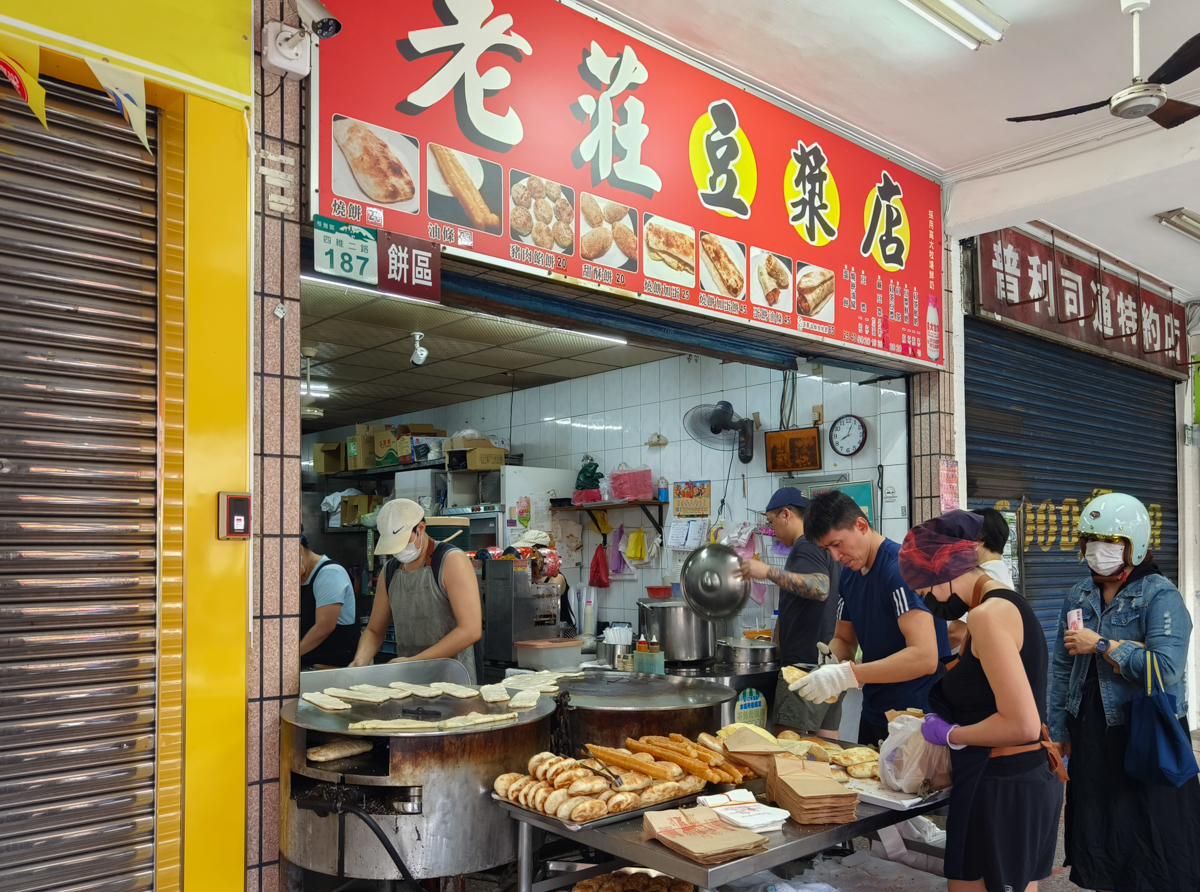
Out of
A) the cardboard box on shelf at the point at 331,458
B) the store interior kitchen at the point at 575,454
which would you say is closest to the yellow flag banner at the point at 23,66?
the store interior kitchen at the point at 575,454

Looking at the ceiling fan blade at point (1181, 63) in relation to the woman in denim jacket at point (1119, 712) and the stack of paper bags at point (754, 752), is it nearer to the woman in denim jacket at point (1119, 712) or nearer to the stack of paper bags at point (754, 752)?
the woman in denim jacket at point (1119, 712)

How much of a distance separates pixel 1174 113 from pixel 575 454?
6014mm

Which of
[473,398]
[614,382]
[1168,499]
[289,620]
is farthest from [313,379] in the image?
[1168,499]

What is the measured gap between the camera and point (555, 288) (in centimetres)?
365

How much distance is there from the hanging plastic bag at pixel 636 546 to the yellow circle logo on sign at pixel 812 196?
3781 millimetres

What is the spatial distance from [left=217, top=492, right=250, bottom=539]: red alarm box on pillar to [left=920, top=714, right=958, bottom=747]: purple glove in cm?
219

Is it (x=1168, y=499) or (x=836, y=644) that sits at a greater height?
(x=1168, y=499)

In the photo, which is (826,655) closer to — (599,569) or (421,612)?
(421,612)

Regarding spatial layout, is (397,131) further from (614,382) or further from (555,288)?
(614,382)

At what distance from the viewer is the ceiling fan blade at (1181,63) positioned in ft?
10.7

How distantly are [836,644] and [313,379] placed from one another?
21.4 ft

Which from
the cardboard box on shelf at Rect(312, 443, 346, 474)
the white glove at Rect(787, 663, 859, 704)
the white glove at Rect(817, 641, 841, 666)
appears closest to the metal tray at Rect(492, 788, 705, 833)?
the white glove at Rect(787, 663, 859, 704)

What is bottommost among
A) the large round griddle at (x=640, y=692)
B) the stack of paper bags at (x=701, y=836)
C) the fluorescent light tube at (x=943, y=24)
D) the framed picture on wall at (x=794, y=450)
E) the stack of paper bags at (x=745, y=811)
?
the stack of paper bags at (x=745, y=811)

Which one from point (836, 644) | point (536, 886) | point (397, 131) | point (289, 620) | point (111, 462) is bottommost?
point (536, 886)
